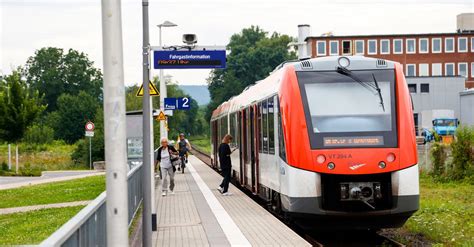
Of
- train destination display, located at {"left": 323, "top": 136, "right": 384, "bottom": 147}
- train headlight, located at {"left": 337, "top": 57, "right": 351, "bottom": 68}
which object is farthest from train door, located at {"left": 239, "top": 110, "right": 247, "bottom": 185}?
train destination display, located at {"left": 323, "top": 136, "right": 384, "bottom": 147}

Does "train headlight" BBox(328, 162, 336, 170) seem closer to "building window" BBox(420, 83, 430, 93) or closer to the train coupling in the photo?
the train coupling

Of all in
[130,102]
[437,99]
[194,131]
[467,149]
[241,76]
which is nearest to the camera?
[467,149]

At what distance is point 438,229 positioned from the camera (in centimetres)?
1550

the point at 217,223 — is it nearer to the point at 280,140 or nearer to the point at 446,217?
the point at 280,140

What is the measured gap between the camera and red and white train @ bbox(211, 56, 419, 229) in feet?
46.5

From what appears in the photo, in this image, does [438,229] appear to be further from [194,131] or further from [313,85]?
[194,131]

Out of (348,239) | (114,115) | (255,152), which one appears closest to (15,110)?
(255,152)

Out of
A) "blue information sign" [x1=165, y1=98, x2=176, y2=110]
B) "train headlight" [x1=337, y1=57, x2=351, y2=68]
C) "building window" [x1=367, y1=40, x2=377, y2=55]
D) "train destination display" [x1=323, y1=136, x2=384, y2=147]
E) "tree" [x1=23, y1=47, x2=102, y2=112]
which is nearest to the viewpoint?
"train destination display" [x1=323, y1=136, x2=384, y2=147]

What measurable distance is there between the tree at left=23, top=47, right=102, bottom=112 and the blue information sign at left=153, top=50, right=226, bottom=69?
104 m

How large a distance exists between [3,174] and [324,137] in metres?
33.1

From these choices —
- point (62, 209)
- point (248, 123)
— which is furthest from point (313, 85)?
point (62, 209)

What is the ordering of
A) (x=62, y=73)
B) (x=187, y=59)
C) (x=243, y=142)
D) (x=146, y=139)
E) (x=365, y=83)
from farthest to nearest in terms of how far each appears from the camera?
(x=62, y=73)
(x=243, y=142)
(x=187, y=59)
(x=365, y=83)
(x=146, y=139)

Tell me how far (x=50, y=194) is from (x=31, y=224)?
32.9 feet

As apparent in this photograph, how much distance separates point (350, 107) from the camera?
14.9 metres
